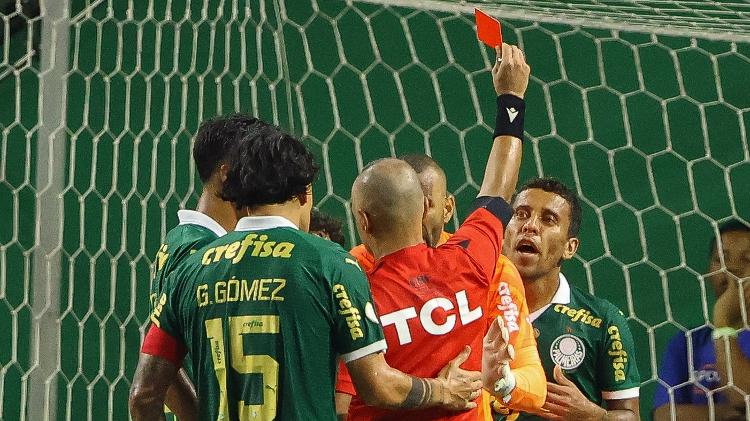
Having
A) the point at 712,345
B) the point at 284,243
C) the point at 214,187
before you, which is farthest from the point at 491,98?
the point at 284,243

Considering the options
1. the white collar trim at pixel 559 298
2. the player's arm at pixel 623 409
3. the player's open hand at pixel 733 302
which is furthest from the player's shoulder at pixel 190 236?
the player's open hand at pixel 733 302

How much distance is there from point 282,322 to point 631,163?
2.46 m

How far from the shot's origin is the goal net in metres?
3.80

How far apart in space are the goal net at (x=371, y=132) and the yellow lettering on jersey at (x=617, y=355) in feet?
3.31

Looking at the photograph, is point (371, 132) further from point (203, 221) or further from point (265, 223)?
point (265, 223)

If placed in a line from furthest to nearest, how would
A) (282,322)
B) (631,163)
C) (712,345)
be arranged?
(631,163)
(712,345)
(282,322)

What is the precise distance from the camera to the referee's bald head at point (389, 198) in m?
1.98

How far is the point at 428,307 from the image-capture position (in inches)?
77.0

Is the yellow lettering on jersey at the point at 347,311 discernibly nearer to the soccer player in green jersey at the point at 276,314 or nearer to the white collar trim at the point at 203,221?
the soccer player in green jersey at the point at 276,314

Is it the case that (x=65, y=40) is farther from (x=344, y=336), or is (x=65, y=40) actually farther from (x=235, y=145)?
(x=344, y=336)

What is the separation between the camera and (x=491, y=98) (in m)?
4.15

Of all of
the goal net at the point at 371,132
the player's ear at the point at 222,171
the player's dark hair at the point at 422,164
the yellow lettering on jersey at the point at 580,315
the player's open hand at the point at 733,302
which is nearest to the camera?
the player's ear at the point at 222,171

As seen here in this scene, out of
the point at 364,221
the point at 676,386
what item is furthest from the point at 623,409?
the point at 364,221

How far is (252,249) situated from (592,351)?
1.25 metres
